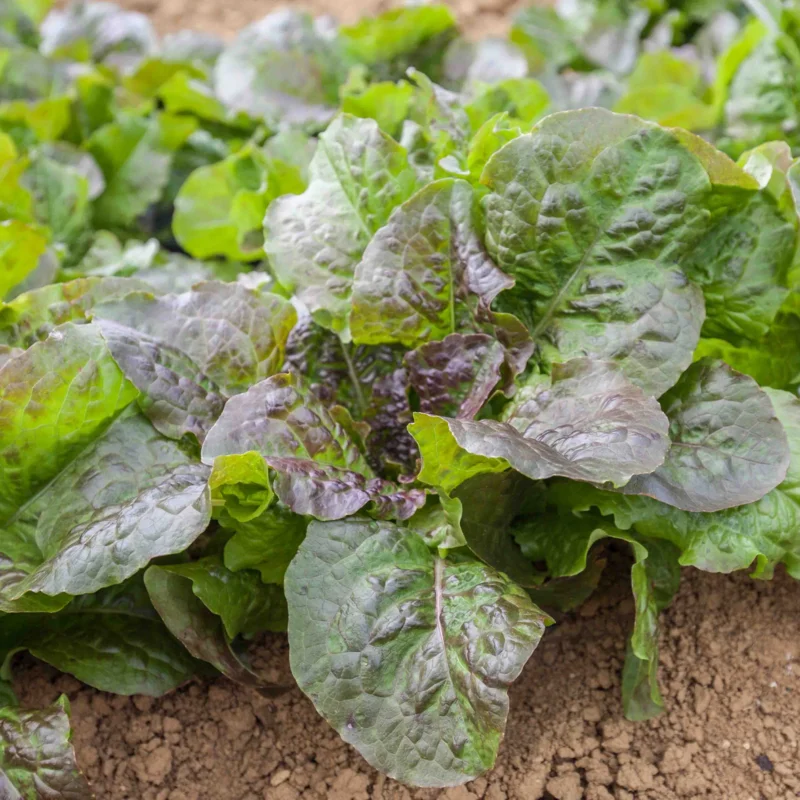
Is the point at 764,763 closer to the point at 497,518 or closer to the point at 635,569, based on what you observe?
the point at 635,569

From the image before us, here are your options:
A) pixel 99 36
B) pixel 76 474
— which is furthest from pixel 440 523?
pixel 99 36

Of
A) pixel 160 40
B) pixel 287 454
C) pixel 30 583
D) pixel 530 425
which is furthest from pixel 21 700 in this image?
pixel 160 40

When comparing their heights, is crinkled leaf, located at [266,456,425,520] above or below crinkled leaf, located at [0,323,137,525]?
below

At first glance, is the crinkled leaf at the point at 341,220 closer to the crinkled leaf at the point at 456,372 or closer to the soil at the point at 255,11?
the crinkled leaf at the point at 456,372

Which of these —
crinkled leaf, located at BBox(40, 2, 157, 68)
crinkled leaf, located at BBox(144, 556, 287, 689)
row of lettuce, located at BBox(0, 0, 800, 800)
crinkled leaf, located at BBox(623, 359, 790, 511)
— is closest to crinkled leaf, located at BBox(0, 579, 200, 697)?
row of lettuce, located at BBox(0, 0, 800, 800)

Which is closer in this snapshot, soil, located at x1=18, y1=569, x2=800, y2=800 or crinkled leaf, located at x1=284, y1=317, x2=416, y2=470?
soil, located at x1=18, y1=569, x2=800, y2=800

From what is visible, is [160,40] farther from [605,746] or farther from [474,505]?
[605,746]

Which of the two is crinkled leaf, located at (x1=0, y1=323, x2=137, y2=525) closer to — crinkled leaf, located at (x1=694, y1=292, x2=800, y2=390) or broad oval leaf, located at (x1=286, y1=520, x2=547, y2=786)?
broad oval leaf, located at (x1=286, y1=520, x2=547, y2=786)

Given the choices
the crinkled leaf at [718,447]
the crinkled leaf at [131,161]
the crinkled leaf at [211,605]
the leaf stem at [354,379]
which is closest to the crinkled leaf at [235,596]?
the crinkled leaf at [211,605]
